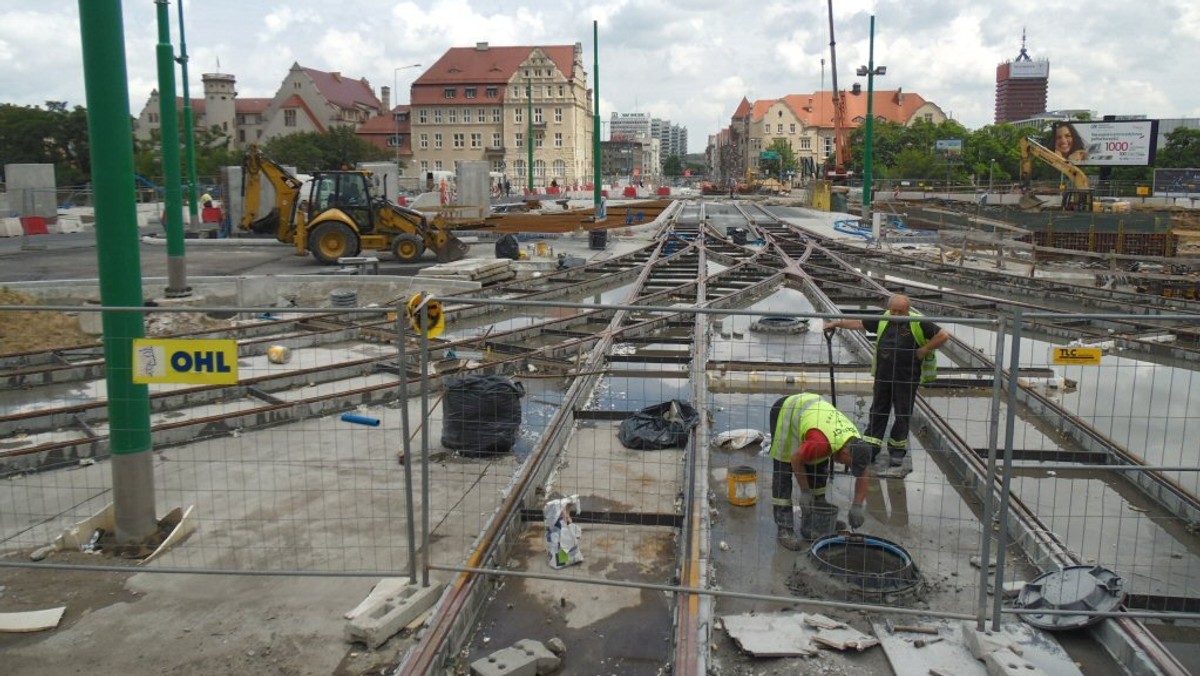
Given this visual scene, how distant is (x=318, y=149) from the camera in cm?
7731

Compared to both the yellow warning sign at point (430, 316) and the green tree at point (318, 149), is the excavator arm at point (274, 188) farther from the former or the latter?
the green tree at point (318, 149)

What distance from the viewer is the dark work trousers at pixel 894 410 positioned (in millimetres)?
7023

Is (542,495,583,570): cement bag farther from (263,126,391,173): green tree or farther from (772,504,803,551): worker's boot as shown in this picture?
(263,126,391,173): green tree

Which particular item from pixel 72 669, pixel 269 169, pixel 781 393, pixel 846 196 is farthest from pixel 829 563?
pixel 846 196

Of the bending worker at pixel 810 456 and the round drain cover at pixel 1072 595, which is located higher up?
the bending worker at pixel 810 456

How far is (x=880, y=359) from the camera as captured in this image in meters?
7.16

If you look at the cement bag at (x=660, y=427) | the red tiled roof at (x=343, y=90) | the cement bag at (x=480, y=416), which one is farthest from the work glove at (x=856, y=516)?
the red tiled roof at (x=343, y=90)

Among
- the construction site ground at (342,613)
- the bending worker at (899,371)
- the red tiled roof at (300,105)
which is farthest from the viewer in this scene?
the red tiled roof at (300,105)

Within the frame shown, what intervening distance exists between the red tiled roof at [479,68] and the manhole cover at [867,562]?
360ft

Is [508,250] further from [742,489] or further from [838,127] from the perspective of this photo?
[838,127]

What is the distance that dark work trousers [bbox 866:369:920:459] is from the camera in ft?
23.0

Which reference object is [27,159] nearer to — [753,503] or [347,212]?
[347,212]

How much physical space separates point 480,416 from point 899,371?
3.55 metres

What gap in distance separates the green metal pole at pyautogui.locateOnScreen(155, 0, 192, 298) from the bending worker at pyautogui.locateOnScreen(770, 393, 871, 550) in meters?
10.4
